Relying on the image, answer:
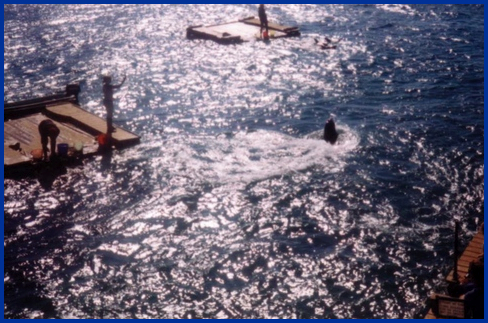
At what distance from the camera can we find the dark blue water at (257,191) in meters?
Result: 21.4

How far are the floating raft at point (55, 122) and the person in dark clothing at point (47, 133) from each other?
0.78m

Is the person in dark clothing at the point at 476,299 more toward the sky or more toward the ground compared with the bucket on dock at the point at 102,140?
more toward the sky

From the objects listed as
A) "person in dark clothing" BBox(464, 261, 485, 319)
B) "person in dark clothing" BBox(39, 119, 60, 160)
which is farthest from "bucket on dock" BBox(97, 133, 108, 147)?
"person in dark clothing" BBox(464, 261, 485, 319)

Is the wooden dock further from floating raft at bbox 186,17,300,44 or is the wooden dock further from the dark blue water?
floating raft at bbox 186,17,300,44

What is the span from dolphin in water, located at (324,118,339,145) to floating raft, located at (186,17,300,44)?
2253 cm

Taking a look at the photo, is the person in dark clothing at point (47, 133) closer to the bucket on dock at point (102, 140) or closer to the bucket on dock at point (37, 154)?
the bucket on dock at point (37, 154)

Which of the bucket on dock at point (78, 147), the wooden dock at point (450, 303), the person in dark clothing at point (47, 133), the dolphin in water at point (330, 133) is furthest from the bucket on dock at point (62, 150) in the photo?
the wooden dock at point (450, 303)

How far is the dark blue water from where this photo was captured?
21375 mm

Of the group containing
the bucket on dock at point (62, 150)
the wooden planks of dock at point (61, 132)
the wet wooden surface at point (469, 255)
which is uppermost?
the wet wooden surface at point (469, 255)

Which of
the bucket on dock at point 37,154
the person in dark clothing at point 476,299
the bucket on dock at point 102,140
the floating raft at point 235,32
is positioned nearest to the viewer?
the person in dark clothing at point 476,299

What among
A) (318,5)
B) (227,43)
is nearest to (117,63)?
(227,43)

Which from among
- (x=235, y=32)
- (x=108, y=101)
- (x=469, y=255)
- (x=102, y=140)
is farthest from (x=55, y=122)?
(x=235, y=32)

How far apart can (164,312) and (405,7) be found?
5390cm

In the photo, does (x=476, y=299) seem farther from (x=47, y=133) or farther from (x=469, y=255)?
(x=47, y=133)
